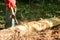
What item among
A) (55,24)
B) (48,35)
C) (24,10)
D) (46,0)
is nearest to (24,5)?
(24,10)

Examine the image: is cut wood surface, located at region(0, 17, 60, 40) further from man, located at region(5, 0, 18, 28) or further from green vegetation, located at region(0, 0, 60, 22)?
green vegetation, located at region(0, 0, 60, 22)

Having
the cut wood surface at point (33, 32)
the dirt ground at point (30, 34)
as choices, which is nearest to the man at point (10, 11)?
the cut wood surface at point (33, 32)

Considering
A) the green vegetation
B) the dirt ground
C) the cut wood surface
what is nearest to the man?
the cut wood surface

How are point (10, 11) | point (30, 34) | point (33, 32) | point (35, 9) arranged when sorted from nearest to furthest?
point (30, 34), point (33, 32), point (10, 11), point (35, 9)

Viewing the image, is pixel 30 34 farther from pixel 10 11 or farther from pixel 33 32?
pixel 10 11

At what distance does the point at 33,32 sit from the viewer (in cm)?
671

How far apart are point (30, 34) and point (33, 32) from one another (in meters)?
0.22

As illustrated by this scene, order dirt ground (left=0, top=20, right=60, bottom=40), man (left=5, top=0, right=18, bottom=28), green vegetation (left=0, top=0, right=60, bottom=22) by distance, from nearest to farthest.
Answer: dirt ground (left=0, top=20, right=60, bottom=40) < man (left=5, top=0, right=18, bottom=28) < green vegetation (left=0, top=0, right=60, bottom=22)

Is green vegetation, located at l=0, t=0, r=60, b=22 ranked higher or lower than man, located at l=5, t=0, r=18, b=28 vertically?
lower

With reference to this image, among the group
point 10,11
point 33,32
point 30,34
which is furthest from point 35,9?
point 30,34

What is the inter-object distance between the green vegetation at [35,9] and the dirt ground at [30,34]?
295cm

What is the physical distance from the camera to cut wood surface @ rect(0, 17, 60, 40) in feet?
19.9

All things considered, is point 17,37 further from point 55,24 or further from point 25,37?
point 55,24

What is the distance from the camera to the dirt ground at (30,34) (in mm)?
5973
